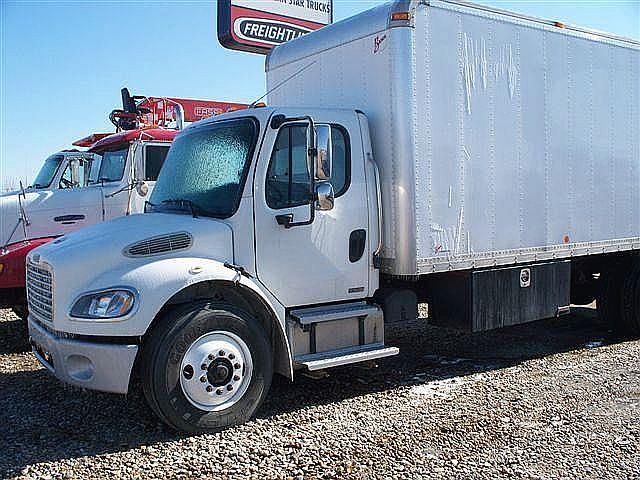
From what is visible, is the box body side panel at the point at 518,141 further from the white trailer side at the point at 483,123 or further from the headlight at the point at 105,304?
the headlight at the point at 105,304

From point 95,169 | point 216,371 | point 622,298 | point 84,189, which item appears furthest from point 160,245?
point 622,298

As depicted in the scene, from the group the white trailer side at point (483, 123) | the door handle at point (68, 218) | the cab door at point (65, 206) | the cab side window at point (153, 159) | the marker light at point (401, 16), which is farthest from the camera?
the cab side window at point (153, 159)

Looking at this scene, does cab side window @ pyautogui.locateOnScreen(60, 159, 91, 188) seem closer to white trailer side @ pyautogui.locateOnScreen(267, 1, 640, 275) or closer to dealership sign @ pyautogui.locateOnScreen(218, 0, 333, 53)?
white trailer side @ pyautogui.locateOnScreen(267, 1, 640, 275)

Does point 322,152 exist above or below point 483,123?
below

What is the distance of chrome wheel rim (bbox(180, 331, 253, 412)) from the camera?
16.5ft

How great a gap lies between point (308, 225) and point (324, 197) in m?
0.40

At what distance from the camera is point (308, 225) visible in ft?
18.7

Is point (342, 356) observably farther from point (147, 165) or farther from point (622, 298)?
point (147, 165)

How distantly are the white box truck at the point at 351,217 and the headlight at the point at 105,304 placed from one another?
2cm

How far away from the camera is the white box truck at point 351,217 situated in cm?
499

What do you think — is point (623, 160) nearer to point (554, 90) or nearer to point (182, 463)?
point (554, 90)

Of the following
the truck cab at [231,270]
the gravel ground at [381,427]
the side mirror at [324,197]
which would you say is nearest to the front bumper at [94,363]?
Answer: the truck cab at [231,270]

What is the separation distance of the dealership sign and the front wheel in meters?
11.2

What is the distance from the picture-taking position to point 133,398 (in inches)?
239
